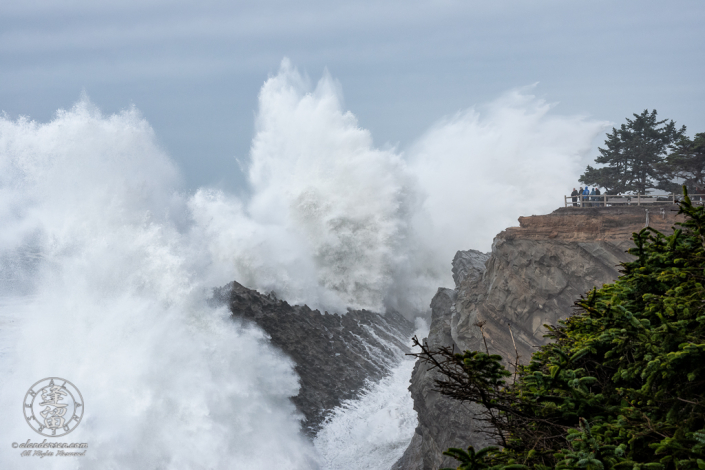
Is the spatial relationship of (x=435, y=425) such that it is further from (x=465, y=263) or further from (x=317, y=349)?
(x=465, y=263)

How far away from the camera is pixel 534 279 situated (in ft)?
53.1

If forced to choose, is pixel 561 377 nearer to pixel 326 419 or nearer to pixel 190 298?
pixel 326 419

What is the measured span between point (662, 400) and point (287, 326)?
19292 mm

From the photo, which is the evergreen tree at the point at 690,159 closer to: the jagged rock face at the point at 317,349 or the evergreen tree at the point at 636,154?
the evergreen tree at the point at 636,154

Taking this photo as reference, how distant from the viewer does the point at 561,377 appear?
339 centimetres

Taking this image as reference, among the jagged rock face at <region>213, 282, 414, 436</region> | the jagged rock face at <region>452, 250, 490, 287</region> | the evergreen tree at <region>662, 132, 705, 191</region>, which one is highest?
the evergreen tree at <region>662, 132, 705, 191</region>

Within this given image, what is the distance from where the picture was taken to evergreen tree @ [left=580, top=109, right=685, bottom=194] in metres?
21.0

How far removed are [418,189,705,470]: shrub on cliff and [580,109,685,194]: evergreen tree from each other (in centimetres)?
2017

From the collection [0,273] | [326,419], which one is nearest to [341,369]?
[326,419]

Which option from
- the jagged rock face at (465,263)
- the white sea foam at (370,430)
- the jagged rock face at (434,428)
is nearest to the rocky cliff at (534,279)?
the jagged rock face at (434,428)

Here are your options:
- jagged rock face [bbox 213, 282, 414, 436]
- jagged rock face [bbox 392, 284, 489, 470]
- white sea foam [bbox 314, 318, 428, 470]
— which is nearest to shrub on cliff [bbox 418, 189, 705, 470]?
jagged rock face [bbox 392, 284, 489, 470]

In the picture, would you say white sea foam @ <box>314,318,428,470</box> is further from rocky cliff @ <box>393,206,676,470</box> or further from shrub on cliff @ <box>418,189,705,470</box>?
shrub on cliff @ <box>418,189,705,470</box>

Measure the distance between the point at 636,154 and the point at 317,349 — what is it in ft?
55.8

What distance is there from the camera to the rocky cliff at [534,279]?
1527cm
